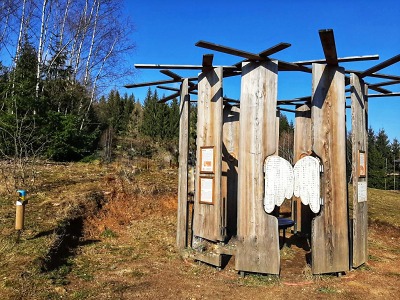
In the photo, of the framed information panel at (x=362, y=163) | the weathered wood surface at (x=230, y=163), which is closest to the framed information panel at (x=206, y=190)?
the weathered wood surface at (x=230, y=163)

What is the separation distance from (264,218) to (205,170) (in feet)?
4.47

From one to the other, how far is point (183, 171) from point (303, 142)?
3381 mm

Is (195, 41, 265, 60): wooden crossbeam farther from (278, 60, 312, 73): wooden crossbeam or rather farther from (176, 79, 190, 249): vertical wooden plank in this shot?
(176, 79, 190, 249): vertical wooden plank

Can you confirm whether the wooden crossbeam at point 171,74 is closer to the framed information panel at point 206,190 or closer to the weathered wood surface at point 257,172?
the weathered wood surface at point 257,172

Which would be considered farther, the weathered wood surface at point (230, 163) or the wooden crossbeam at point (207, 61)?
the weathered wood surface at point (230, 163)

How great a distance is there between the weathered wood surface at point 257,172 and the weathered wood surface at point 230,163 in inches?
117

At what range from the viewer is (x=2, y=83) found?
15336 millimetres

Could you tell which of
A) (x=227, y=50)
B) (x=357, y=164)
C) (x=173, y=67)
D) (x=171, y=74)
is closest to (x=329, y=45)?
(x=227, y=50)

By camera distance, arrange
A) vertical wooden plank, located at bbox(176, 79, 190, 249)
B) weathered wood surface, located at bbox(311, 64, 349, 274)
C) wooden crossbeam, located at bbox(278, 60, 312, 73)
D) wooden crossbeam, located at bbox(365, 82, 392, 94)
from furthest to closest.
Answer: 1. wooden crossbeam, located at bbox(365, 82, 392, 94)
2. vertical wooden plank, located at bbox(176, 79, 190, 249)
3. wooden crossbeam, located at bbox(278, 60, 312, 73)
4. weathered wood surface, located at bbox(311, 64, 349, 274)

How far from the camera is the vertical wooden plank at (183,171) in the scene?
21.5 ft

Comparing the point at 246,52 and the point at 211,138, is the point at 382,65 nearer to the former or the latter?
the point at 246,52

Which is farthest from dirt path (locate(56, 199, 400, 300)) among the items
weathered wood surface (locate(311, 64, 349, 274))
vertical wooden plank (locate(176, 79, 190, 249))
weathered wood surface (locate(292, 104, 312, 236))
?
weathered wood surface (locate(292, 104, 312, 236))

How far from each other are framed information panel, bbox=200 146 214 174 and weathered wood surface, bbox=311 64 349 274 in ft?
5.61

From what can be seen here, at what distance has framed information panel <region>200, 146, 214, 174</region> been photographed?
579 cm
